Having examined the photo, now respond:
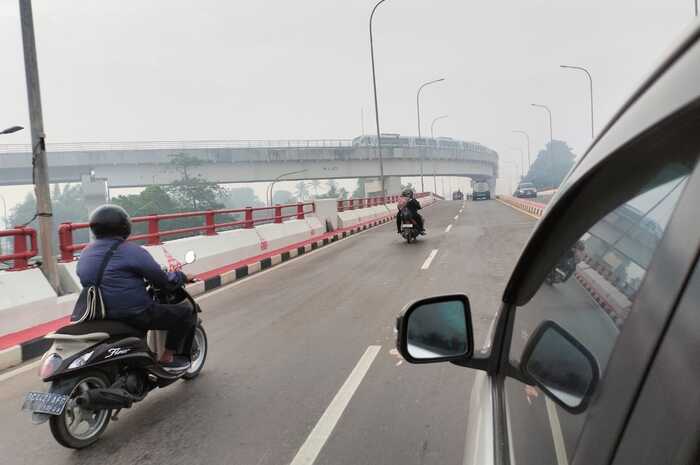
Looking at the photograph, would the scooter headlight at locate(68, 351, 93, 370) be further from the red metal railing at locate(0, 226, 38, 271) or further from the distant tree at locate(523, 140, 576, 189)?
the red metal railing at locate(0, 226, 38, 271)

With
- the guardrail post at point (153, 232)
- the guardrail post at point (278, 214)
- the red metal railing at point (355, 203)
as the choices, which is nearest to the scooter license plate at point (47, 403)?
the guardrail post at point (153, 232)

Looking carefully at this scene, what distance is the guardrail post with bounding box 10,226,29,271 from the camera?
262 inches

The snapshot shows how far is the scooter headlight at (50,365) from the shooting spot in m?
3.20

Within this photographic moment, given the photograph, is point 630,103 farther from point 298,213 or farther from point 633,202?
point 298,213

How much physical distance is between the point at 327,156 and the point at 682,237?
5626 cm

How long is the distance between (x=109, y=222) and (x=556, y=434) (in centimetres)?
361

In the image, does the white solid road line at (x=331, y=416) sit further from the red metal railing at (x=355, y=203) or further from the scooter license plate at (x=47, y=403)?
the red metal railing at (x=355, y=203)

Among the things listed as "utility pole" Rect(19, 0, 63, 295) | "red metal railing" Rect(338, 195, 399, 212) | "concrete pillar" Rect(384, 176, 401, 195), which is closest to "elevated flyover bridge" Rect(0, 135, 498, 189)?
"concrete pillar" Rect(384, 176, 401, 195)

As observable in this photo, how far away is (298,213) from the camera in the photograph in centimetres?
1755

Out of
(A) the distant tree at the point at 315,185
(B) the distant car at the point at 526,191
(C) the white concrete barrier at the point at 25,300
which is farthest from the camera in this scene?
(A) the distant tree at the point at 315,185

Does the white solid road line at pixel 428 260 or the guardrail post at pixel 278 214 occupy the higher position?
the guardrail post at pixel 278 214

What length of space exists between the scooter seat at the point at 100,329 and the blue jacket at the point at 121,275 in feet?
0.28

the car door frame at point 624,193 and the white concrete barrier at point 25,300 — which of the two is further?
the white concrete barrier at point 25,300

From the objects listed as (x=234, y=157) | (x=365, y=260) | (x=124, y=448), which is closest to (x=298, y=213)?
(x=365, y=260)
